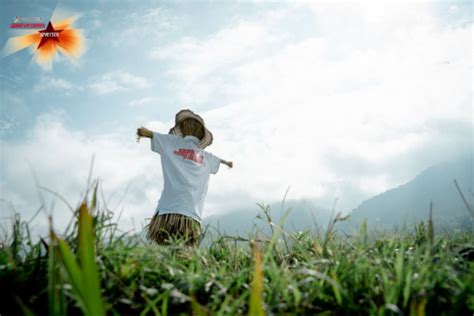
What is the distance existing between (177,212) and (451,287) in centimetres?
425

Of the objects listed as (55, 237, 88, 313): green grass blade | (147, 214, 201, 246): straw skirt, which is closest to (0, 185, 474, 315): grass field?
(55, 237, 88, 313): green grass blade

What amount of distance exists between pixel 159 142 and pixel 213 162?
1.16m

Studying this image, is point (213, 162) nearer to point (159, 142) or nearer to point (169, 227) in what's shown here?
point (159, 142)

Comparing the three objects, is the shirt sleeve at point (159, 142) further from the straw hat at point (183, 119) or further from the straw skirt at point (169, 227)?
the straw skirt at point (169, 227)

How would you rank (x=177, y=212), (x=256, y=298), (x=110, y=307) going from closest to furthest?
(x=256, y=298)
(x=110, y=307)
(x=177, y=212)

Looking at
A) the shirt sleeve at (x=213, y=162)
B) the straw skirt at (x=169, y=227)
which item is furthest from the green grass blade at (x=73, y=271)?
the shirt sleeve at (x=213, y=162)

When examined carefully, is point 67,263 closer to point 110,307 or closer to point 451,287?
point 110,307

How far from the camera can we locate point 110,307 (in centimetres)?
154

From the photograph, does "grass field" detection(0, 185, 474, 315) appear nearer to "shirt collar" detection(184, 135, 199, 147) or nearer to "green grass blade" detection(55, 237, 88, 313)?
"green grass blade" detection(55, 237, 88, 313)

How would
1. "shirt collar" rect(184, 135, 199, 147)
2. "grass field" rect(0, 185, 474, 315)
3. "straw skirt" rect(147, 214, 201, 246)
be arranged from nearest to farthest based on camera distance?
"grass field" rect(0, 185, 474, 315)
"straw skirt" rect(147, 214, 201, 246)
"shirt collar" rect(184, 135, 199, 147)

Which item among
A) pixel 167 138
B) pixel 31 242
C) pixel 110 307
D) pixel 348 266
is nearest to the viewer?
pixel 110 307

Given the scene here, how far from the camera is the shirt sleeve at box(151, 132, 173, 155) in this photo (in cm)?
582

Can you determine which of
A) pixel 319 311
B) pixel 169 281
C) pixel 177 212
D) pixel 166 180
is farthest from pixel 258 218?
pixel 166 180

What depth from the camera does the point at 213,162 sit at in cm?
654
